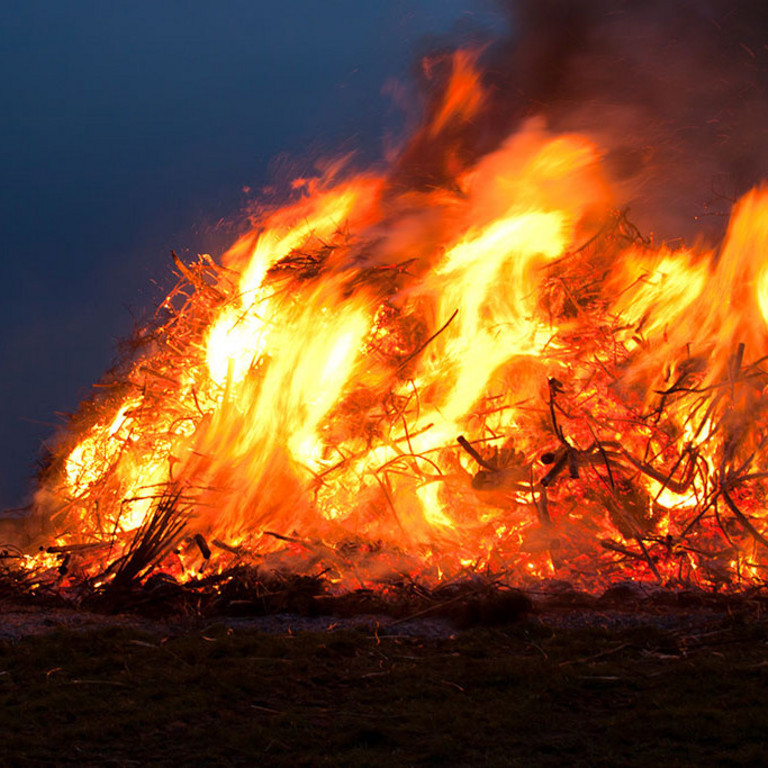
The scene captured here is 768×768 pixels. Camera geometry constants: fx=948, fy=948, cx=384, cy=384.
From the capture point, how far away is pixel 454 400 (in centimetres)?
923

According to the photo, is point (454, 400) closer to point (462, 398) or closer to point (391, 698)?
point (462, 398)

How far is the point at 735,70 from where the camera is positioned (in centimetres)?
977

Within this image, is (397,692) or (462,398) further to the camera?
(462,398)

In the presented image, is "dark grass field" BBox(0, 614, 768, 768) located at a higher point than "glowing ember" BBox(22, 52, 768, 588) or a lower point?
lower

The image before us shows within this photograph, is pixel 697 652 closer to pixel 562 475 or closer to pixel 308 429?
pixel 562 475

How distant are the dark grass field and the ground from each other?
0.5 inches

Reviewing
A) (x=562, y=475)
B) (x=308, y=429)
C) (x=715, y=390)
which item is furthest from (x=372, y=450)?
(x=715, y=390)

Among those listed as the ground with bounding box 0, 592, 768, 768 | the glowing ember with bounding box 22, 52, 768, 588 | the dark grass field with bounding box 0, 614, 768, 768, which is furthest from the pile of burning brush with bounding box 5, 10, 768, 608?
the dark grass field with bounding box 0, 614, 768, 768

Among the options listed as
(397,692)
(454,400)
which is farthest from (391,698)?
(454,400)

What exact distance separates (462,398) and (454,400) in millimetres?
81

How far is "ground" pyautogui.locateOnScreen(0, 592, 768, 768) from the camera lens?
405 cm

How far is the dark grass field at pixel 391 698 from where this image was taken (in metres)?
4.03

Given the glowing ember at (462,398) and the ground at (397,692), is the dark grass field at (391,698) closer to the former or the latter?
the ground at (397,692)

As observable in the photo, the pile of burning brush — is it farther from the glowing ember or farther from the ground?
the ground
